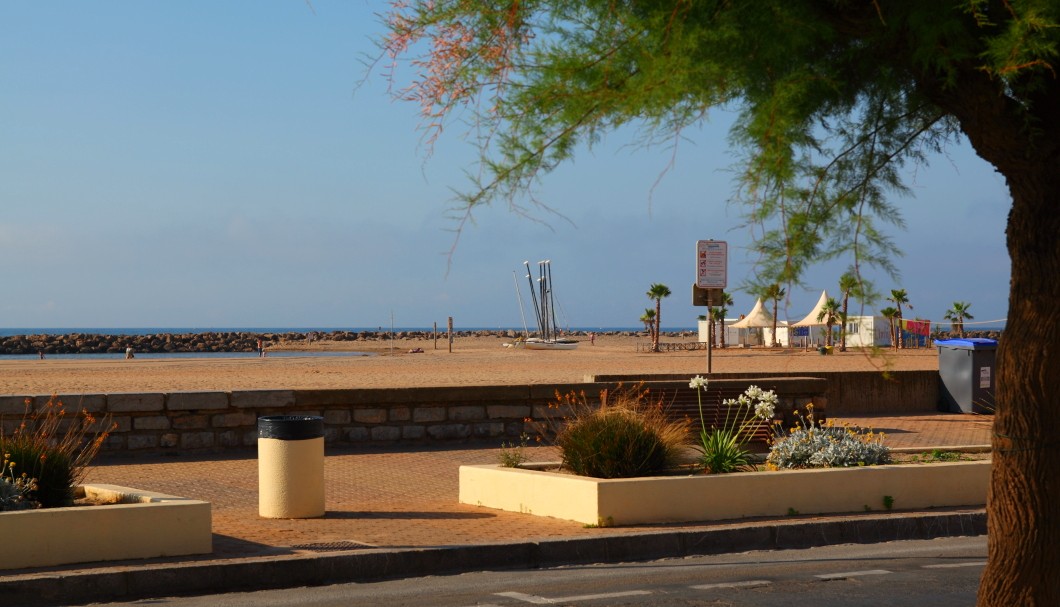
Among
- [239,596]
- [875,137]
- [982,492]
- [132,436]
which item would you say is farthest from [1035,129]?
[132,436]

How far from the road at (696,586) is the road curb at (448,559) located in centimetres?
19

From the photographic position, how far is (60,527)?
846 centimetres

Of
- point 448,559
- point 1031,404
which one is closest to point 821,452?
point 448,559

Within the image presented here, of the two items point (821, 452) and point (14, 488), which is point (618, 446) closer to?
point (821, 452)

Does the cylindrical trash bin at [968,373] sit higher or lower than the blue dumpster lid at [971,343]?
lower

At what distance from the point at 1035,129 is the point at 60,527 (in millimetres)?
6955

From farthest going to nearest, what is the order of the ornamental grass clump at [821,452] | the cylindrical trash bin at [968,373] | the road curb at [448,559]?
the cylindrical trash bin at [968,373]
the ornamental grass clump at [821,452]
the road curb at [448,559]

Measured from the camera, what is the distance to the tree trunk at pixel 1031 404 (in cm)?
477

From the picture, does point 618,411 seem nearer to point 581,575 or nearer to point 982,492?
point 581,575

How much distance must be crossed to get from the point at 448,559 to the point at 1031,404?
5.28 m

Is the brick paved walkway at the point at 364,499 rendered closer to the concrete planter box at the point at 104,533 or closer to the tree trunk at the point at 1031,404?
the concrete planter box at the point at 104,533

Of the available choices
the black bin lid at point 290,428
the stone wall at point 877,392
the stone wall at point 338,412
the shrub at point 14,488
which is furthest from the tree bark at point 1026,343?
the stone wall at point 877,392

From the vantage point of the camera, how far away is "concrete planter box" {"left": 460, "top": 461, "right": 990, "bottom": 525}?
1047cm

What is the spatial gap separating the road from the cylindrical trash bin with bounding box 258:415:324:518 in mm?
2151
